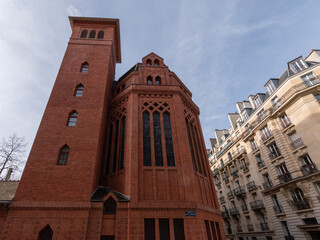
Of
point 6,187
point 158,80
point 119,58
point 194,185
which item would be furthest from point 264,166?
point 6,187

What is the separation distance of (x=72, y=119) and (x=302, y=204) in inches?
1008

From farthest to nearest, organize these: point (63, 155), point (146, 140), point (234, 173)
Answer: point (234, 173) → point (146, 140) → point (63, 155)

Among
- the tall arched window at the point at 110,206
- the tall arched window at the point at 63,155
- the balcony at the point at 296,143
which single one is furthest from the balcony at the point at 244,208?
the tall arched window at the point at 63,155

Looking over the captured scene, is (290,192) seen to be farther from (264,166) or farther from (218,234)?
(218,234)

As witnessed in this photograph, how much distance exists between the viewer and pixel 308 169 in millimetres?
20844

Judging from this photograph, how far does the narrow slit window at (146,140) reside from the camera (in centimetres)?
1609

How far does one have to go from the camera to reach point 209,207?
15.8 m

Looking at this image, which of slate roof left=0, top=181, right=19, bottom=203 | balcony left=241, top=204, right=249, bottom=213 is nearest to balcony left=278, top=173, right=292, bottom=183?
balcony left=241, top=204, right=249, bottom=213

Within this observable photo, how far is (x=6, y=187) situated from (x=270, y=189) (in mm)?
28979

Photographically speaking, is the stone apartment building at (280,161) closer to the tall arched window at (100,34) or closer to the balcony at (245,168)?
the balcony at (245,168)

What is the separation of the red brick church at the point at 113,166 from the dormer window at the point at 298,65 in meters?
15.0

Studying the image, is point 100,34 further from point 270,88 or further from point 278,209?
point 278,209

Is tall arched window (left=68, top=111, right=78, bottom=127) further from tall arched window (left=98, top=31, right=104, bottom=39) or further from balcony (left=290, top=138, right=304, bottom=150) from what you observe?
balcony (left=290, top=138, right=304, bottom=150)

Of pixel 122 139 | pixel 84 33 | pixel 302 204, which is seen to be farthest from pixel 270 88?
pixel 84 33
